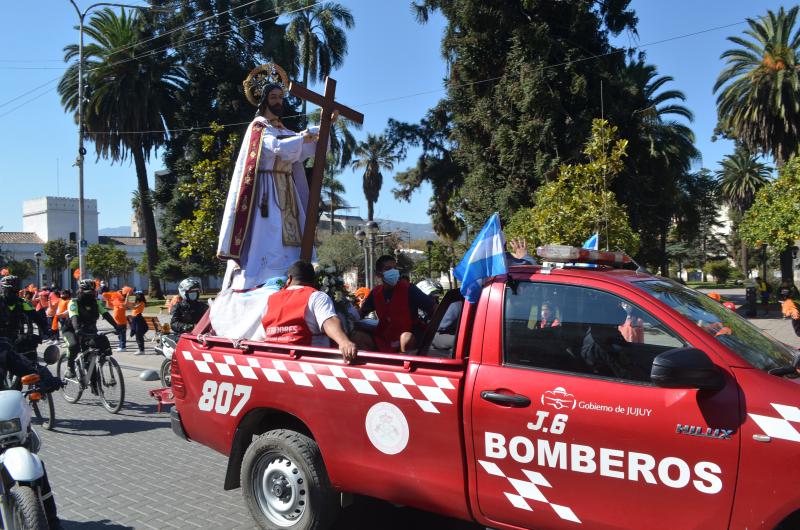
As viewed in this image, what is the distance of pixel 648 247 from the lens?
26969 millimetres

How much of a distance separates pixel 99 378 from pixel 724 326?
861cm

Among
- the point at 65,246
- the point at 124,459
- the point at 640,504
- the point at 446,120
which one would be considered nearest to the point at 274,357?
the point at 640,504

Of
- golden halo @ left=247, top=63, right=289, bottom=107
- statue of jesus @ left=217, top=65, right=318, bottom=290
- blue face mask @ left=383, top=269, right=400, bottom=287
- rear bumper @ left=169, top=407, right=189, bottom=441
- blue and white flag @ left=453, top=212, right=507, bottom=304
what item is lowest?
rear bumper @ left=169, top=407, right=189, bottom=441

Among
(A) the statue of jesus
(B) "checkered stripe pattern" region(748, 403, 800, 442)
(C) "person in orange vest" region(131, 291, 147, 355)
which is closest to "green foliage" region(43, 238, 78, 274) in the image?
(C) "person in orange vest" region(131, 291, 147, 355)

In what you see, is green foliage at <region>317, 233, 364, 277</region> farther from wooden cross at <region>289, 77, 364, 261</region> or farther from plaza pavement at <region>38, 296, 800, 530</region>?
wooden cross at <region>289, 77, 364, 261</region>

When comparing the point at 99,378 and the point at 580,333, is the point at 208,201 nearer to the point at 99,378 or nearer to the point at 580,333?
the point at 99,378

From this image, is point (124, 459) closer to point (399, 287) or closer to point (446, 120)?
point (399, 287)

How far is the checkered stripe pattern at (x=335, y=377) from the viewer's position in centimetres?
373

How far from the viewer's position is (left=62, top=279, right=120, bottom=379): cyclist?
379 inches

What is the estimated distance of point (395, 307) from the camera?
693cm

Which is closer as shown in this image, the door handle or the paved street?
the door handle

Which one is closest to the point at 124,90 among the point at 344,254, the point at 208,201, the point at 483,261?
the point at 208,201

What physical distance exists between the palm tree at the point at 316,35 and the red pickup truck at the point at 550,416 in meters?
33.8

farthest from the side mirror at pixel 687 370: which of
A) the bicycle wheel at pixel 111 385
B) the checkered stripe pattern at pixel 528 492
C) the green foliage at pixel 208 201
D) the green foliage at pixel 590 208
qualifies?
the green foliage at pixel 208 201
